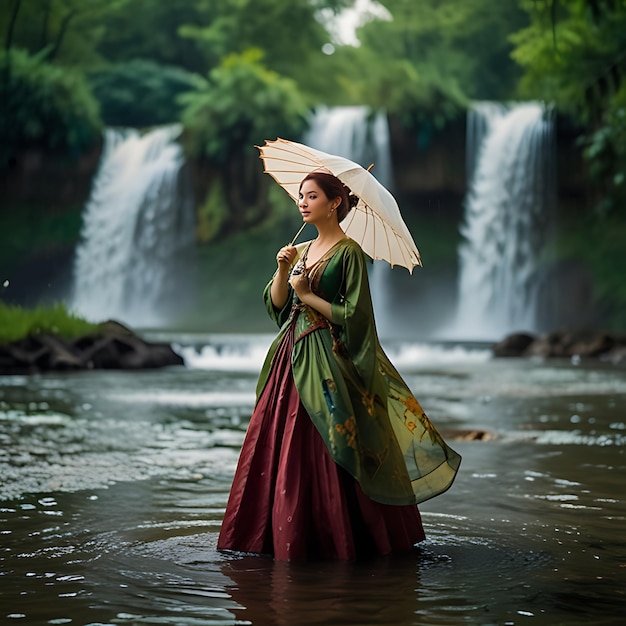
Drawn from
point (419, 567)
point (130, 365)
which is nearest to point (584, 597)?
point (419, 567)

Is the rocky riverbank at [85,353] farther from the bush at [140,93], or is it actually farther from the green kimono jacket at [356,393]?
the bush at [140,93]

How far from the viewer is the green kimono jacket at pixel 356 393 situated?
4.84 metres

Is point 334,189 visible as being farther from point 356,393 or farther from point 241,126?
point 241,126

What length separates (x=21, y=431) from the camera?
9750 millimetres

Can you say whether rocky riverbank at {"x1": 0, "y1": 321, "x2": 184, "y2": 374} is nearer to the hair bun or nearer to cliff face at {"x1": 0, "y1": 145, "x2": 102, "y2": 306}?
the hair bun

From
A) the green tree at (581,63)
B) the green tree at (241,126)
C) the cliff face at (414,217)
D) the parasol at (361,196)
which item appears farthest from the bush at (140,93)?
the parasol at (361,196)

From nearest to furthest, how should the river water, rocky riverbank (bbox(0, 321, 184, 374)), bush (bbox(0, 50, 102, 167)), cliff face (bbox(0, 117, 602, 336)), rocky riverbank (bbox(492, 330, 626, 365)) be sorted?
1. the river water
2. rocky riverbank (bbox(0, 321, 184, 374))
3. rocky riverbank (bbox(492, 330, 626, 365))
4. cliff face (bbox(0, 117, 602, 336))
5. bush (bbox(0, 50, 102, 167))

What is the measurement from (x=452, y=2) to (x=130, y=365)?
101 ft

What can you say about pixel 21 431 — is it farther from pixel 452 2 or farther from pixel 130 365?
pixel 452 2

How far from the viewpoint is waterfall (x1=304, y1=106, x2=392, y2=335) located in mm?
33344

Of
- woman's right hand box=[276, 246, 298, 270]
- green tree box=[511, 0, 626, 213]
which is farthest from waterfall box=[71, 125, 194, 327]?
woman's right hand box=[276, 246, 298, 270]

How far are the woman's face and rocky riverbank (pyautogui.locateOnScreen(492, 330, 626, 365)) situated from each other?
670 inches

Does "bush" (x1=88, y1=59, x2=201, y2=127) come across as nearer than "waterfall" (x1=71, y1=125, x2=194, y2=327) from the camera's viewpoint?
No

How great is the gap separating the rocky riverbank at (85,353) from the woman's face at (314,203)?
1276 cm
